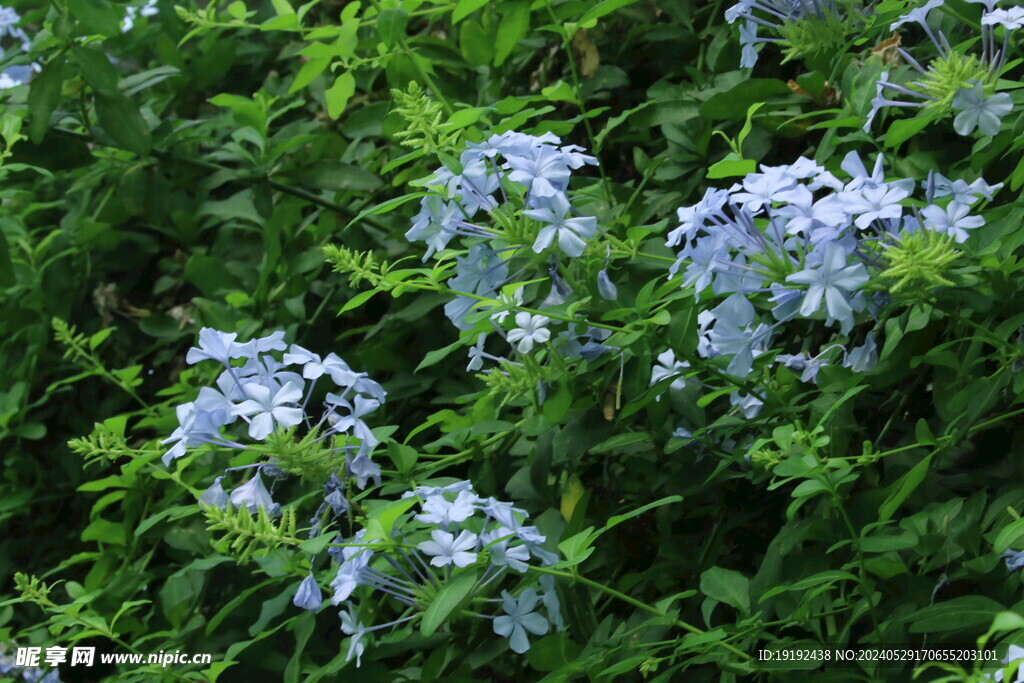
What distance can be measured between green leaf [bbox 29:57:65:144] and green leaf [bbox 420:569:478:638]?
1288 mm

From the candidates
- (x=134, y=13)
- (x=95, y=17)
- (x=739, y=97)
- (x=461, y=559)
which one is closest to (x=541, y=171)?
(x=461, y=559)

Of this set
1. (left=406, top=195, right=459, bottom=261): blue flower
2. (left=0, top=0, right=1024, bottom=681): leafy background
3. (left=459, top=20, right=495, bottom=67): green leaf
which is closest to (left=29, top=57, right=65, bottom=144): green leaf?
(left=0, top=0, right=1024, bottom=681): leafy background

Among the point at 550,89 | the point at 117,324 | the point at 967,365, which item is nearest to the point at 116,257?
the point at 117,324

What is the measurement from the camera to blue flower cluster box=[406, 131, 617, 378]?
1.03 meters

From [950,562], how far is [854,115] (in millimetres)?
595

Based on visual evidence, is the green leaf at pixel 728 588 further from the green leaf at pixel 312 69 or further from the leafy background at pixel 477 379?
the green leaf at pixel 312 69

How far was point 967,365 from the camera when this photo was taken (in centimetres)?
114

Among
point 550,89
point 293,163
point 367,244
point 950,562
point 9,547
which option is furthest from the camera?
point 9,547

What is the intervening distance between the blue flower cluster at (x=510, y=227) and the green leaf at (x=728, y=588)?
1.02ft

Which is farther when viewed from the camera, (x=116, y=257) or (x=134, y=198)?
(x=116, y=257)

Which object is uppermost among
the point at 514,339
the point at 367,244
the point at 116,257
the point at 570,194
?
the point at 570,194

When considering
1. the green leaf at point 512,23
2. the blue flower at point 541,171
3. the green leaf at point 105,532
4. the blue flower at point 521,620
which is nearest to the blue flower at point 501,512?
the blue flower at point 521,620

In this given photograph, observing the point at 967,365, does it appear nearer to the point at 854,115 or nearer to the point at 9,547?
the point at 854,115

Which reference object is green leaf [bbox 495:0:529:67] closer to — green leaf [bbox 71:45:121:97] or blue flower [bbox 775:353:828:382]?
blue flower [bbox 775:353:828:382]
